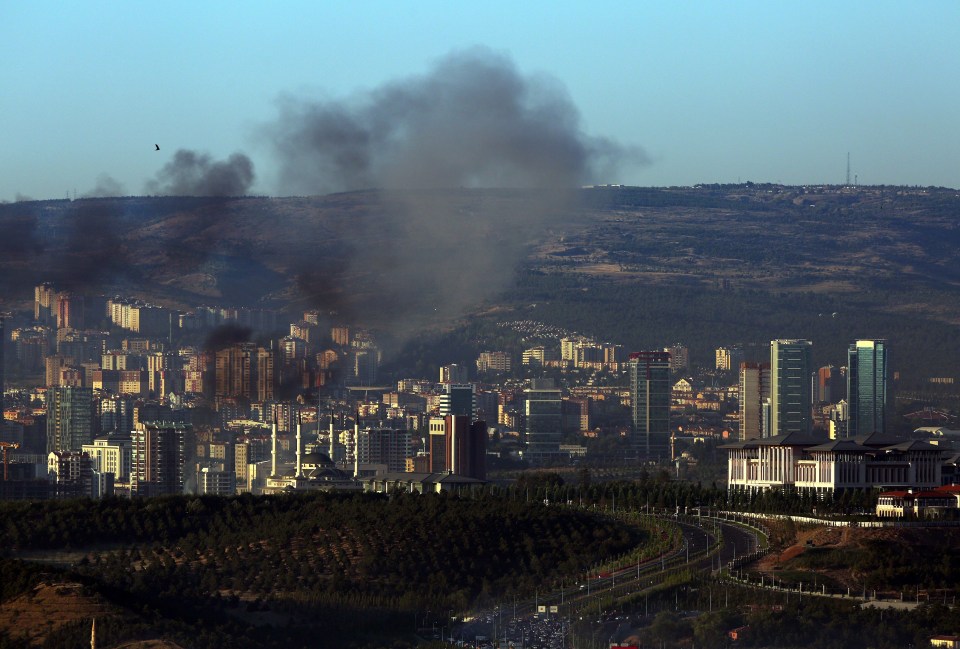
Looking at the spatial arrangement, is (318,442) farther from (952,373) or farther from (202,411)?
(952,373)

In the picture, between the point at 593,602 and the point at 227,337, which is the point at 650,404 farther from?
the point at 593,602

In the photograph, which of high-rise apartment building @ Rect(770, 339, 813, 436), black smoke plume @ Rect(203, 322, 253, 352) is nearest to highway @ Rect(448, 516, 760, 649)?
black smoke plume @ Rect(203, 322, 253, 352)

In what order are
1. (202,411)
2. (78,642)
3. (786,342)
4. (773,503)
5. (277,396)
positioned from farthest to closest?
(786,342) → (202,411) → (277,396) → (773,503) → (78,642)

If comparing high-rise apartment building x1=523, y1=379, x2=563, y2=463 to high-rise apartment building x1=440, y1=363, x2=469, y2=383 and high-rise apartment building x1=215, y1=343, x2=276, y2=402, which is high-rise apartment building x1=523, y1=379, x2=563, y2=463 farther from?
high-rise apartment building x1=215, y1=343, x2=276, y2=402

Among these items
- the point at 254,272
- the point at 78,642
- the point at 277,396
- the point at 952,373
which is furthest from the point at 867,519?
the point at 952,373

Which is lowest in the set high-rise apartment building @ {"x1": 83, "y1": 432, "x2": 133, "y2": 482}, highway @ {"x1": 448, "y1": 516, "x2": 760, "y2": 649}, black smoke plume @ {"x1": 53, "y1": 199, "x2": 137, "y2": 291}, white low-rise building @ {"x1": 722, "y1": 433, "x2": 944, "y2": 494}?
highway @ {"x1": 448, "y1": 516, "x2": 760, "y2": 649}

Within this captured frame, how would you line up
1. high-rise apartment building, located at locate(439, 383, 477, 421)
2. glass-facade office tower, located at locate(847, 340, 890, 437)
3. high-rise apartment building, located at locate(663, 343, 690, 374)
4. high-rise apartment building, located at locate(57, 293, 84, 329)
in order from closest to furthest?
glass-facade office tower, located at locate(847, 340, 890, 437) → high-rise apartment building, located at locate(57, 293, 84, 329) → high-rise apartment building, located at locate(439, 383, 477, 421) → high-rise apartment building, located at locate(663, 343, 690, 374)

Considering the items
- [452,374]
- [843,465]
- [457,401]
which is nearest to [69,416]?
[457,401]
